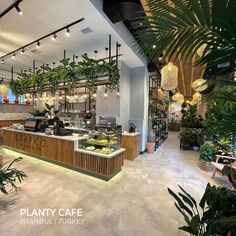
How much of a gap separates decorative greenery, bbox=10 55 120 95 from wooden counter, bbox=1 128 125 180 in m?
1.82

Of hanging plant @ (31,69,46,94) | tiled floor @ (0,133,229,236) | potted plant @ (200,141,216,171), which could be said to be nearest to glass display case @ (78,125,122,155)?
tiled floor @ (0,133,229,236)

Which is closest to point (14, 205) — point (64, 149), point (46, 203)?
point (46, 203)

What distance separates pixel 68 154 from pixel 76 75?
8.19 feet

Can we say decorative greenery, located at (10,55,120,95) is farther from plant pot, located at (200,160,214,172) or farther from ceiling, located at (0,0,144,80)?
plant pot, located at (200,160,214,172)

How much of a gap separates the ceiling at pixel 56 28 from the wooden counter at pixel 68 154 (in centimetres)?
286

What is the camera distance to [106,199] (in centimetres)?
301

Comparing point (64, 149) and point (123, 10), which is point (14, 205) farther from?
point (123, 10)

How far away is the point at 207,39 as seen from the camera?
28.7 inches

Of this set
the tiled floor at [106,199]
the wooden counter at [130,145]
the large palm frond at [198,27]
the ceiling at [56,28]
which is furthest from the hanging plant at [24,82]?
the large palm frond at [198,27]

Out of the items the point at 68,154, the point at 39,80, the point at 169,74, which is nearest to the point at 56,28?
the point at 39,80

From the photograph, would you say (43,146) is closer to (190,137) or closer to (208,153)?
(208,153)

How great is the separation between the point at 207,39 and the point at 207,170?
513 cm

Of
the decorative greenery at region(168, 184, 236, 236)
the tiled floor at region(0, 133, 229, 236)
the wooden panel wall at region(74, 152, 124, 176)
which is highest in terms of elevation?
the decorative greenery at region(168, 184, 236, 236)

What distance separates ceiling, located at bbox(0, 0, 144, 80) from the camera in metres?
→ 2.98
